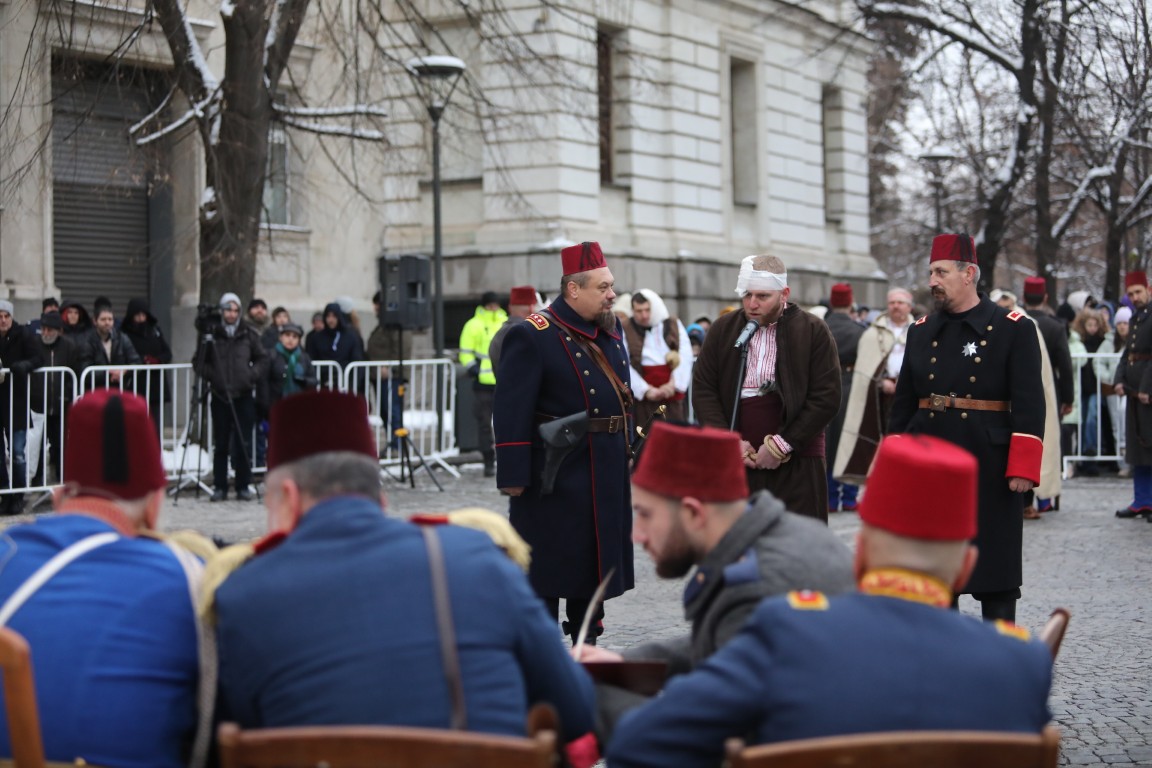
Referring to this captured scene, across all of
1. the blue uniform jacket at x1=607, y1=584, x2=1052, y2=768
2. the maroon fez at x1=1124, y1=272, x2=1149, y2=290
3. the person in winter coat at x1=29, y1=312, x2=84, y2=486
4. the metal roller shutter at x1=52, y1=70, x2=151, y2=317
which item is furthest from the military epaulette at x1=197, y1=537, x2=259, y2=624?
the metal roller shutter at x1=52, y1=70, x2=151, y2=317

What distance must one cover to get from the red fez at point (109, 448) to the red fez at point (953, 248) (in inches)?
181

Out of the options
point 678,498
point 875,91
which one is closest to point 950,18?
point 875,91

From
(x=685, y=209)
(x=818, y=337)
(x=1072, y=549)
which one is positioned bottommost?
(x=1072, y=549)

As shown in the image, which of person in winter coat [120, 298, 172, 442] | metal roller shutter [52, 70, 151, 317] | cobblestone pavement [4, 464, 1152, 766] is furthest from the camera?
metal roller shutter [52, 70, 151, 317]

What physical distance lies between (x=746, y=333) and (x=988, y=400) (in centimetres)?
126

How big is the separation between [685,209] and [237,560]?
29222 mm

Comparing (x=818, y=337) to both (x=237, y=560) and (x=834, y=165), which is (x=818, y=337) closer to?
(x=237, y=560)

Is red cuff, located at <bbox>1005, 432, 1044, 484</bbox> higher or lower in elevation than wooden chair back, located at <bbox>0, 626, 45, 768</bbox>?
higher

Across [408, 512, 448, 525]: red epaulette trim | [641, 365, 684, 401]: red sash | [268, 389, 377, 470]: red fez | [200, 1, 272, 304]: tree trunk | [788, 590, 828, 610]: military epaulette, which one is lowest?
[788, 590, 828, 610]: military epaulette

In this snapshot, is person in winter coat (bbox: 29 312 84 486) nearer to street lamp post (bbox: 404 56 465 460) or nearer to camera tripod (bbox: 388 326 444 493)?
camera tripod (bbox: 388 326 444 493)

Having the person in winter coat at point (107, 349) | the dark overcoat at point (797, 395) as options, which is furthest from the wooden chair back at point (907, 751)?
the person in winter coat at point (107, 349)

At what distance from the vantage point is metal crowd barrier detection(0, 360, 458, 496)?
48.0ft

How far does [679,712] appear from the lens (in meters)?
3.14

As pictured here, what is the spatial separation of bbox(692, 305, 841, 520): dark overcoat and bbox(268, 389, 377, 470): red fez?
4351mm
